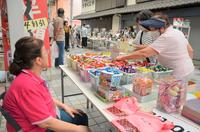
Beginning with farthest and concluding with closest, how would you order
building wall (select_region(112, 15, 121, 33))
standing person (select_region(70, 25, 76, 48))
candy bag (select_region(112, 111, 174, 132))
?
building wall (select_region(112, 15, 121, 33)) < standing person (select_region(70, 25, 76, 48)) < candy bag (select_region(112, 111, 174, 132))

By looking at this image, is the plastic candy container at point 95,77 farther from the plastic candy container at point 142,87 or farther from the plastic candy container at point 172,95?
the plastic candy container at point 172,95

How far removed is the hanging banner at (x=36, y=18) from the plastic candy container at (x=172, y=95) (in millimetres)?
2478

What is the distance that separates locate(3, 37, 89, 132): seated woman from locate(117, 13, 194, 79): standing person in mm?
1022

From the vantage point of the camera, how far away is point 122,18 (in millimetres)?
12359

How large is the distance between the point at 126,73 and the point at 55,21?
3849 millimetres

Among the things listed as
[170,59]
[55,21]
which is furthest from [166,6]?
[170,59]

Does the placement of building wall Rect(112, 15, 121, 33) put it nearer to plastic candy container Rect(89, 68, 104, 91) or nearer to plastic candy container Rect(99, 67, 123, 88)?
plastic candy container Rect(89, 68, 104, 91)

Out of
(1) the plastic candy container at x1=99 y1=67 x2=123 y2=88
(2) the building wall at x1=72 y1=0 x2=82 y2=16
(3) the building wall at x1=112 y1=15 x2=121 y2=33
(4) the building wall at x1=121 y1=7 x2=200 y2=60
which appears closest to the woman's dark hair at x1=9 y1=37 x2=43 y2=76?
(1) the plastic candy container at x1=99 y1=67 x2=123 y2=88

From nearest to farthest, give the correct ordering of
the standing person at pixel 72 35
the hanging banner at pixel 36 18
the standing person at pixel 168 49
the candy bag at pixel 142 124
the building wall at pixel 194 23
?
the candy bag at pixel 142 124 < the standing person at pixel 168 49 < the hanging banner at pixel 36 18 < the building wall at pixel 194 23 < the standing person at pixel 72 35

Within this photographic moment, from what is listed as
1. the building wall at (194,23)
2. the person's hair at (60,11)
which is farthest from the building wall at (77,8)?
the person's hair at (60,11)

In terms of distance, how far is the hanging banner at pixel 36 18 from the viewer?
3291 millimetres

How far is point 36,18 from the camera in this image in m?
3.66

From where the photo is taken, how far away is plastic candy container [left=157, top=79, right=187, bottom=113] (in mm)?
1269

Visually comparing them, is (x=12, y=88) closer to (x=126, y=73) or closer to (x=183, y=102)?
(x=126, y=73)
